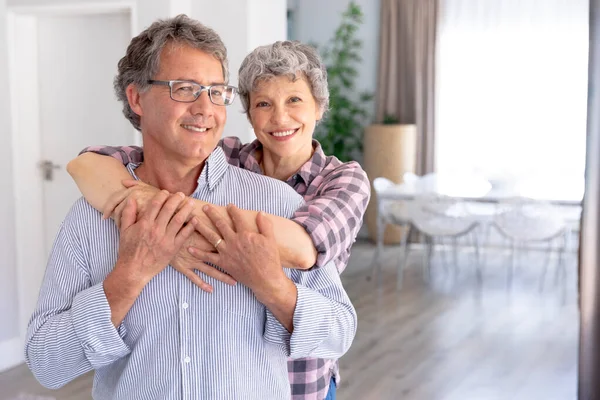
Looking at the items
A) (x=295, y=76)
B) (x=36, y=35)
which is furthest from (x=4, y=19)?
(x=295, y=76)

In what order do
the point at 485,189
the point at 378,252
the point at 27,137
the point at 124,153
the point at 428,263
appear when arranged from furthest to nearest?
the point at 485,189, the point at 428,263, the point at 378,252, the point at 27,137, the point at 124,153

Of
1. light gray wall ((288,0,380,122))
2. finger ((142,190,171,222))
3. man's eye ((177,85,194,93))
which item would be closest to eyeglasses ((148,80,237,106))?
man's eye ((177,85,194,93))

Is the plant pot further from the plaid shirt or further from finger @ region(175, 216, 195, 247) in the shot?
finger @ region(175, 216, 195, 247)

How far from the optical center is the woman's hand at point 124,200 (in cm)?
141

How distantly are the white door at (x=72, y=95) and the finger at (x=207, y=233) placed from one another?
381 centimetres

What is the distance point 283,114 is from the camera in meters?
1.89

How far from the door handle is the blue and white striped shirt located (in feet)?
12.8

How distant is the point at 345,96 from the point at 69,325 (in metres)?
8.70

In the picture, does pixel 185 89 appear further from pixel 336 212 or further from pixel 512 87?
pixel 512 87

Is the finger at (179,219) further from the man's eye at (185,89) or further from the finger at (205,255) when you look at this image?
the man's eye at (185,89)

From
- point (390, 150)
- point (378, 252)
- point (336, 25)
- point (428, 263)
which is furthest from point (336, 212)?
point (336, 25)

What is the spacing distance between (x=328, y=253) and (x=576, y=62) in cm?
809

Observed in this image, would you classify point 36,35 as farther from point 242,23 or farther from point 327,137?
point 327,137

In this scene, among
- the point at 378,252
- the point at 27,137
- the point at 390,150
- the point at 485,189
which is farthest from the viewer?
the point at 390,150
